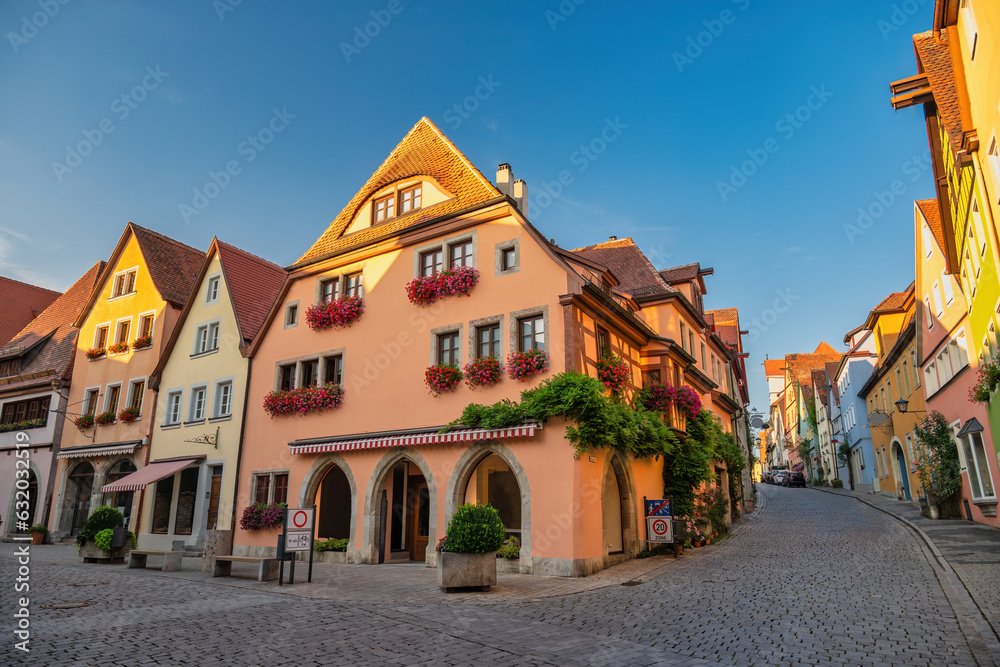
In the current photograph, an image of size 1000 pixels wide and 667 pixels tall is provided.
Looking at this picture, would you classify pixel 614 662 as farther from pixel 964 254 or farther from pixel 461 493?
pixel 964 254

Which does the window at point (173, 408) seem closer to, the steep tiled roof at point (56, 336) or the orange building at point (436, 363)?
the orange building at point (436, 363)

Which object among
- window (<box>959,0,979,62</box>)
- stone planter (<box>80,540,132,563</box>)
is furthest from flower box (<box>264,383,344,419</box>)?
window (<box>959,0,979,62</box>)

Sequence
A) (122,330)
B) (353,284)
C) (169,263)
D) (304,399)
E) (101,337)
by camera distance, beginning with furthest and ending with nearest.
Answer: (169,263), (101,337), (122,330), (353,284), (304,399)

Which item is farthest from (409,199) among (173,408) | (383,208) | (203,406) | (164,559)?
(173,408)

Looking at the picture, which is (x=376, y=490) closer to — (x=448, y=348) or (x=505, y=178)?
(x=448, y=348)

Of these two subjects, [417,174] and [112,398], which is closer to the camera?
[417,174]

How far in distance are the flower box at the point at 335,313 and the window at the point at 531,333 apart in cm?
571

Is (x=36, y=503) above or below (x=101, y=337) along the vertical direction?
below

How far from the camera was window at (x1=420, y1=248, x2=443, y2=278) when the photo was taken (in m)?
18.2

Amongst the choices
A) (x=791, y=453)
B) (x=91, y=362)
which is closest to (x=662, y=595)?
(x=91, y=362)

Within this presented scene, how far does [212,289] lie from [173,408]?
471 centimetres

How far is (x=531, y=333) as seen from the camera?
15.8 metres

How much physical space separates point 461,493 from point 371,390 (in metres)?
4.33

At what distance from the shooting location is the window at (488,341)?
16.3m
